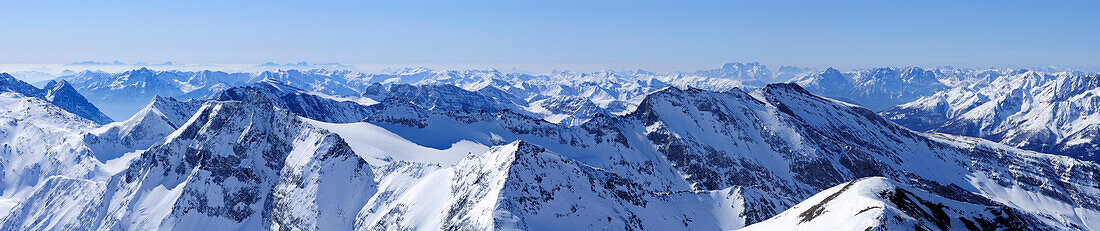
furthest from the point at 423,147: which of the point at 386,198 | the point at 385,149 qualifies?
the point at 386,198

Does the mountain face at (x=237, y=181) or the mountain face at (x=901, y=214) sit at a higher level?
the mountain face at (x=901, y=214)

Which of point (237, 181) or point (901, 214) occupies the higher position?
point (901, 214)

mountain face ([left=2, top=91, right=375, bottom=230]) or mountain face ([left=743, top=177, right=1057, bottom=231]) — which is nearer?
mountain face ([left=743, top=177, right=1057, bottom=231])

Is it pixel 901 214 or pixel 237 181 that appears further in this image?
pixel 237 181

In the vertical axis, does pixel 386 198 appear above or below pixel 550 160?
below

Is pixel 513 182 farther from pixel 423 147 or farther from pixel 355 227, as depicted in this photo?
pixel 423 147

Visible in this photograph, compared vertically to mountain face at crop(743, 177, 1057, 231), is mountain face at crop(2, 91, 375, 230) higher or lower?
lower

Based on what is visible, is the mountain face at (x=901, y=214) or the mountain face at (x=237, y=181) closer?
the mountain face at (x=901, y=214)

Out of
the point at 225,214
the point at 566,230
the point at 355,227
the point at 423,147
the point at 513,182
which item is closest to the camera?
the point at 566,230
